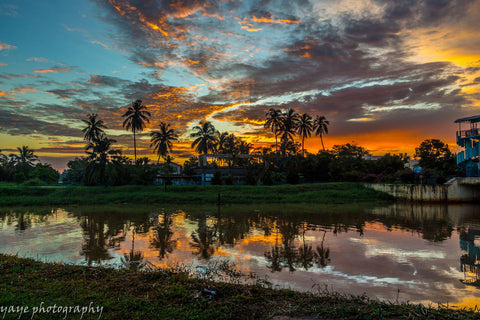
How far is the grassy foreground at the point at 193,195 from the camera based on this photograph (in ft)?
114

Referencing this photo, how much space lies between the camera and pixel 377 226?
18469mm

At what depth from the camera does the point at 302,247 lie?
12.5m

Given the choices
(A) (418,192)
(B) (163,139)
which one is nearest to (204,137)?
(B) (163,139)

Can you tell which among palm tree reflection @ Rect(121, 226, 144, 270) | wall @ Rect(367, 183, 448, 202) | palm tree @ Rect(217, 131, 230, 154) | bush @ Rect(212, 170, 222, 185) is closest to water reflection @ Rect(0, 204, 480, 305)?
palm tree reflection @ Rect(121, 226, 144, 270)

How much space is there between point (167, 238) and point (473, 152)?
3602cm

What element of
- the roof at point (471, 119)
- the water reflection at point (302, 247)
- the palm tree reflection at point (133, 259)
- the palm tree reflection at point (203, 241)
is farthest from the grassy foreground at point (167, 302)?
the roof at point (471, 119)

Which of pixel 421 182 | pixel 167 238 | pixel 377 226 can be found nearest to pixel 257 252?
pixel 167 238

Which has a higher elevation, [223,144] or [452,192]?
[223,144]

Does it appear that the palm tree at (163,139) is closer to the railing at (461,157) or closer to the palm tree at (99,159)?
the palm tree at (99,159)

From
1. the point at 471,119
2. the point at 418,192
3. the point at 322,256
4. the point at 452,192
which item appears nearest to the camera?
the point at 322,256

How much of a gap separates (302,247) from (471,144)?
34146 millimetres

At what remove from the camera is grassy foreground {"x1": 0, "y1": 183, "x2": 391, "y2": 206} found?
114 ft

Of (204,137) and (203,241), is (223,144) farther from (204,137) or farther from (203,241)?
(203,241)

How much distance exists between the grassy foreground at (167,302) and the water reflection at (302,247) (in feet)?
6.87
